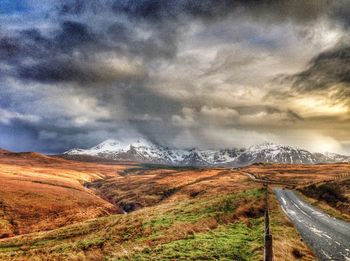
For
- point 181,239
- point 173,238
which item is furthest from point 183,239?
point 173,238

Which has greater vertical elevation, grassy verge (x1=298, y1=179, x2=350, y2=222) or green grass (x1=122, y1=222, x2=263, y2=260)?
grassy verge (x1=298, y1=179, x2=350, y2=222)

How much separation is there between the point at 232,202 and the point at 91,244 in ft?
72.2

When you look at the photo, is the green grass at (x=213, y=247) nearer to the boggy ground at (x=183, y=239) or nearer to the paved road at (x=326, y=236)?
the boggy ground at (x=183, y=239)

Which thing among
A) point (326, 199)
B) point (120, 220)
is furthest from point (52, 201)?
point (326, 199)

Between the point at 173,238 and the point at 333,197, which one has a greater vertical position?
the point at 333,197

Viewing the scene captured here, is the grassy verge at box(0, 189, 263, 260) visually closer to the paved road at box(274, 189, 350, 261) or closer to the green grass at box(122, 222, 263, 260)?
the green grass at box(122, 222, 263, 260)

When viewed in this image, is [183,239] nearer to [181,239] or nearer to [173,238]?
[181,239]

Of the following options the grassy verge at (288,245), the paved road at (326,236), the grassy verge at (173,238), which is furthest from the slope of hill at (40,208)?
the paved road at (326,236)

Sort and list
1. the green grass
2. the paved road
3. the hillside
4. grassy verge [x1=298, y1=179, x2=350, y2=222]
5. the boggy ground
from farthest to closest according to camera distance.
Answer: grassy verge [x1=298, y1=179, x2=350, y2=222]
the paved road
the hillside
the boggy ground
the green grass

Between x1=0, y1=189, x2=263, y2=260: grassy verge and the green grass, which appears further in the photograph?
x1=0, y1=189, x2=263, y2=260: grassy verge

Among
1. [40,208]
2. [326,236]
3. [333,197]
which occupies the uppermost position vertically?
[333,197]

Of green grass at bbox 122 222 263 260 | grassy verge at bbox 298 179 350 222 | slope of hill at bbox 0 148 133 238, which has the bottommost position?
slope of hill at bbox 0 148 133 238

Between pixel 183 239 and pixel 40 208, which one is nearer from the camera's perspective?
pixel 183 239

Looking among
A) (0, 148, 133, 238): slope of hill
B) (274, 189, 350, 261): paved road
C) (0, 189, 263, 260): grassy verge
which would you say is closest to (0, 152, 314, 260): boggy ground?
(0, 189, 263, 260): grassy verge
